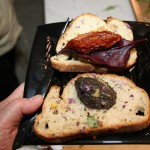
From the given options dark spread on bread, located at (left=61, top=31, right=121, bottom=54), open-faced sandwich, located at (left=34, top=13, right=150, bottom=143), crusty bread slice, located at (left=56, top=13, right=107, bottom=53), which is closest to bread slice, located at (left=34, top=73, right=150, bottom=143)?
open-faced sandwich, located at (left=34, top=13, right=150, bottom=143)

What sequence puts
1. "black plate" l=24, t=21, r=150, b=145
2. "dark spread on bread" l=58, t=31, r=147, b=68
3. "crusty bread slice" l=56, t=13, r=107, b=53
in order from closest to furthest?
1. "black plate" l=24, t=21, r=150, b=145
2. "dark spread on bread" l=58, t=31, r=147, b=68
3. "crusty bread slice" l=56, t=13, r=107, b=53

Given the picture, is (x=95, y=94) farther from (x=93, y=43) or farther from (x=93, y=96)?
(x=93, y=43)

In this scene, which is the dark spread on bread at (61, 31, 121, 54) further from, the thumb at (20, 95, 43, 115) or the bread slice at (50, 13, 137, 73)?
the thumb at (20, 95, 43, 115)

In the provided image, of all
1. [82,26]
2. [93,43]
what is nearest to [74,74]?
[93,43]

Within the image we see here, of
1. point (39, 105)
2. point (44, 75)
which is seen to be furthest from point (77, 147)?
point (44, 75)

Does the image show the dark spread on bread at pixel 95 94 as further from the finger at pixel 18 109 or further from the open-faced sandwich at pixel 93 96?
the finger at pixel 18 109

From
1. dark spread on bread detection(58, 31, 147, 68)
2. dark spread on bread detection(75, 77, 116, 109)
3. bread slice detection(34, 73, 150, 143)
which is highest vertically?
dark spread on bread detection(58, 31, 147, 68)

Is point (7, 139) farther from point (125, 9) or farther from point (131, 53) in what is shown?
point (125, 9)

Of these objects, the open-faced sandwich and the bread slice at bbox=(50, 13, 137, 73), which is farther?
the bread slice at bbox=(50, 13, 137, 73)
